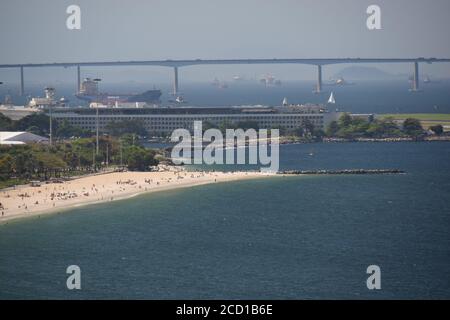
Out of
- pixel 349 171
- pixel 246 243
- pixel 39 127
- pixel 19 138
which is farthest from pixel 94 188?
pixel 39 127

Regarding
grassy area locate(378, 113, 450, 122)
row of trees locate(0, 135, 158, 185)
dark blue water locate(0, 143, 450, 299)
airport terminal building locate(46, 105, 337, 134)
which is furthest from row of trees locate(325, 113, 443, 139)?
dark blue water locate(0, 143, 450, 299)

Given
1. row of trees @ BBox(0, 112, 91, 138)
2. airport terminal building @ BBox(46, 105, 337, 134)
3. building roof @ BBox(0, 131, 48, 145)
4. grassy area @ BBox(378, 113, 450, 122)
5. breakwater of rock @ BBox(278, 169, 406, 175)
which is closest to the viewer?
breakwater of rock @ BBox(278, 169, 406, 175)

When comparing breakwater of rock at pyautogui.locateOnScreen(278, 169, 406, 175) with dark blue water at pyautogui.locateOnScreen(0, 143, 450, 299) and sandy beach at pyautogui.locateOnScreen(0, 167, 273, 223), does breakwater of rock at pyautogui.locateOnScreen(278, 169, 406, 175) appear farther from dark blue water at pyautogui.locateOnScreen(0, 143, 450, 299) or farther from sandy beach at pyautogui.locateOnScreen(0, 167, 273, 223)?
dark blue water at pyautogui.locateOnScreen(0, 143, 450, 299)

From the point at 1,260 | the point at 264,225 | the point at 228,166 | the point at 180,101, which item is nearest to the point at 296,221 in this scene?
the point at 264,225

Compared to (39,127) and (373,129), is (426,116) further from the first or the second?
(39,127)
